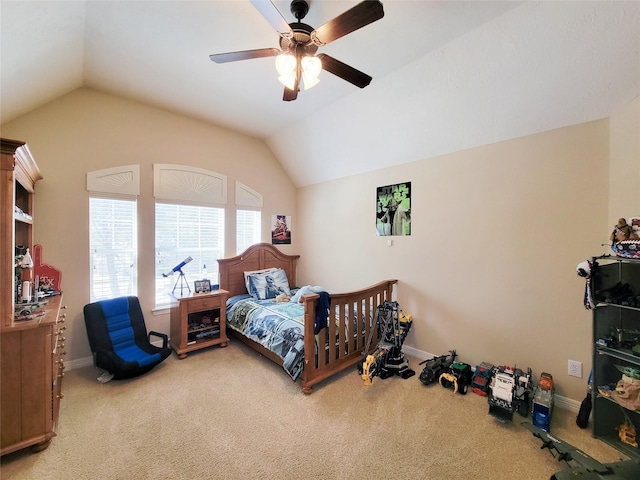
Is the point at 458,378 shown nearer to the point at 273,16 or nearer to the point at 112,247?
the point at 273,16

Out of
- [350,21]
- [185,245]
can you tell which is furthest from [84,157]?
[350,21]

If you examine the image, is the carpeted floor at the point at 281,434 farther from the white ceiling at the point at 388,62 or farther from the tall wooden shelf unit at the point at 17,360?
the white ceiling at the point at 388,62

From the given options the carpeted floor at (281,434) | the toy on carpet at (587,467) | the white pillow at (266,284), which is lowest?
the carpeted floor at (281,434)

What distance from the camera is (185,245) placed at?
3.57 metres

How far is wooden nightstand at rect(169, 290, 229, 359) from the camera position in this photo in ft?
10.2

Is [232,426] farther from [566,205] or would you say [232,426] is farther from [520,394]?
[566,205]

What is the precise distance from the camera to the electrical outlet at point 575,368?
212 cm

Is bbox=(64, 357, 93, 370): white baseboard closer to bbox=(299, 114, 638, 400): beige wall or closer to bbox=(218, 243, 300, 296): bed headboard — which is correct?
bbox=(218, 243, 300, 296): bed headboard

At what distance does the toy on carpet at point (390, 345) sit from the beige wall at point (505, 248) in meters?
0.27

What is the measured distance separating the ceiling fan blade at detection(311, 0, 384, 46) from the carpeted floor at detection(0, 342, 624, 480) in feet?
8.35

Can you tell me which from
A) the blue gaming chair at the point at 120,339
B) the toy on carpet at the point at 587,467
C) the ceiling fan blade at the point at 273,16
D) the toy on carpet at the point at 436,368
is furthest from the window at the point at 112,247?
the toy on carpet at the point at 587,467

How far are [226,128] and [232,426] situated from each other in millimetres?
3684

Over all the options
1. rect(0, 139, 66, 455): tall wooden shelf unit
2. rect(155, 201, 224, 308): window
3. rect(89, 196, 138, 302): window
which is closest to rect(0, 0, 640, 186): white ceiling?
rect(0, 139, 66, 455): tall wooden shelf unit

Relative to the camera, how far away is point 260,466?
63.6 inches
